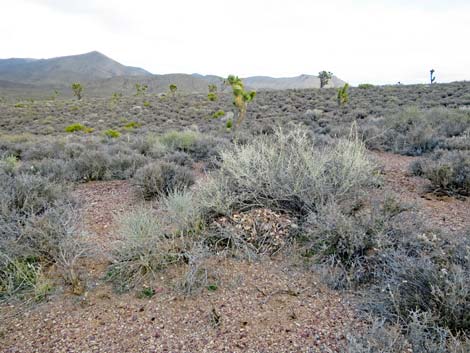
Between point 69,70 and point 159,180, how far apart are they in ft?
547

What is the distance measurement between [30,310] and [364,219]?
10.7ft

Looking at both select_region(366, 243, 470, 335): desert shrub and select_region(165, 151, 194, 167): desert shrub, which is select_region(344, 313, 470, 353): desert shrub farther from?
select_region(165, 151, 194, 167): desert shrub

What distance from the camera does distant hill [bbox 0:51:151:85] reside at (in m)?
131

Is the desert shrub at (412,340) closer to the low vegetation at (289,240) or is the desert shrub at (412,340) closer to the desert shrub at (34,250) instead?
A: the low vegetation at (289,240)

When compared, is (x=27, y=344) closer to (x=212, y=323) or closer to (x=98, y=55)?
(x=212, y=323)

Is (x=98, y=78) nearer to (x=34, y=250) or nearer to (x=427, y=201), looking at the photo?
(x=34, y=250)

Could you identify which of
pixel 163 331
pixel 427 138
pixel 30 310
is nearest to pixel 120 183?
pixel 30 310

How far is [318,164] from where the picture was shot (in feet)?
14.0

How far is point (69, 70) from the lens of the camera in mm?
145500

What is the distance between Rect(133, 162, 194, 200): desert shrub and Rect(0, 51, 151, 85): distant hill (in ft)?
440

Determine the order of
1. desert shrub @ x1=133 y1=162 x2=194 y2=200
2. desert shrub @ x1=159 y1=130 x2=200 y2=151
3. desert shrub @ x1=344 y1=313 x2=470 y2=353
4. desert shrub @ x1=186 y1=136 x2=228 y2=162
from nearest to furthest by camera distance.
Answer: desert shrub @ x1=344 y1=313 x2=470 y2=353 < desert shrub @ x1=133 y1=162 x2=194 y2=200 < desert shrub @ x1=186 y1=136 x2=228 y2=162 < desert shrub @ x1=159 y1=130 x2=200 y2=151

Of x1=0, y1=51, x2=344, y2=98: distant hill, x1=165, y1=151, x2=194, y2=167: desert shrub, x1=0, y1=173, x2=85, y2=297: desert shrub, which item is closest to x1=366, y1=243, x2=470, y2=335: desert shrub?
x1=0, y1=173, x2=85, y2=297: desert shrub

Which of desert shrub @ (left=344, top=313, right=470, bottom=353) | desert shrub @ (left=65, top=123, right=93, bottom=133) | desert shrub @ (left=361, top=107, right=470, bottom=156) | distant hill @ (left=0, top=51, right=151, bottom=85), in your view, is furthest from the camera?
distant hill @ (left=0, top=51, right=151, bottom=85)

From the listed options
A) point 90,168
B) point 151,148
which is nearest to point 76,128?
point 151,148
